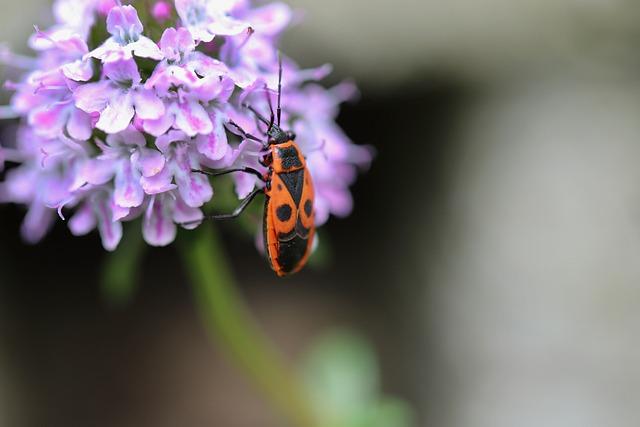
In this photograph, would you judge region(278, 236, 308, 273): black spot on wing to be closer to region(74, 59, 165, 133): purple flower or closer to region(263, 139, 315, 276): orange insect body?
region(263, 139, 315, 276): orange insect body

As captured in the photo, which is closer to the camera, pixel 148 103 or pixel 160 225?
pixel 148 103

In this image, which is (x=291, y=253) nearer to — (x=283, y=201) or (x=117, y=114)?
(x=283, y=201)

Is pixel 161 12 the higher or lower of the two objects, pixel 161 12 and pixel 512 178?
the lower

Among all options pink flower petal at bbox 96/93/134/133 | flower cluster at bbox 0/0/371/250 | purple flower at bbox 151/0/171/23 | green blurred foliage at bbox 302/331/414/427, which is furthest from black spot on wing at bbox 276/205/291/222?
green blurred foliage at bbox 302/331/414/427

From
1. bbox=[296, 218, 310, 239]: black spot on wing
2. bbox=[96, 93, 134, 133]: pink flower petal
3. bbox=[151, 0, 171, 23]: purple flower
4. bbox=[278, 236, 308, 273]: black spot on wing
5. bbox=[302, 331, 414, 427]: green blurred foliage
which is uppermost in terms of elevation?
bbox=[151, 0, 171, 23]: purple flower

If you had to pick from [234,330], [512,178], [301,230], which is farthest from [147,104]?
[512,178]

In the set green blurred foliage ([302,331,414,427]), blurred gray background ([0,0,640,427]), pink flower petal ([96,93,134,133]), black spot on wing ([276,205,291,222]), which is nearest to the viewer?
pink flower petal ([96,93,134,133])

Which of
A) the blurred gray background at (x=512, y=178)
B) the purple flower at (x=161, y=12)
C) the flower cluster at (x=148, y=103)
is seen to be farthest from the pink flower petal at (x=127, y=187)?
the blurred gray background at (x=512, y=178)
